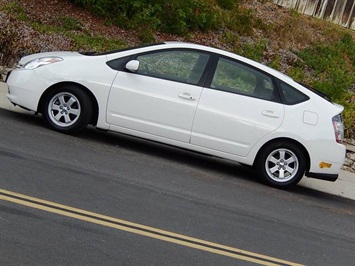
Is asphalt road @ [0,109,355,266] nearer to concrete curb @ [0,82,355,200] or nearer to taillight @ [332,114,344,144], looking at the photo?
concrete curb @ [0,82,355,200]

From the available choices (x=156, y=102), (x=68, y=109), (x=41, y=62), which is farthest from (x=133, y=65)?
(x=41, y=62)

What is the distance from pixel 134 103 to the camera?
10070 mm

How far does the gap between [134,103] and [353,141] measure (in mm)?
4119

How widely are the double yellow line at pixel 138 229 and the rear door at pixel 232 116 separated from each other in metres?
2.98

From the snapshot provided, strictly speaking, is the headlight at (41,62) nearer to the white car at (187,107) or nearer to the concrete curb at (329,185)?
the white car at (187,107)

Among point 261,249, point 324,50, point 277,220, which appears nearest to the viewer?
point 261,249

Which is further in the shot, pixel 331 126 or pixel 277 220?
pixel 331 126

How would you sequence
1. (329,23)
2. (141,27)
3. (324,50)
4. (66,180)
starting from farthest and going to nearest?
(329,23) → (324,50) → (141,27) → (66,180)

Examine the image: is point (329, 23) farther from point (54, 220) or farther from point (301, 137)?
point (54, 220)

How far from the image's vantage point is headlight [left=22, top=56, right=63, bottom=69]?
10.2 metres

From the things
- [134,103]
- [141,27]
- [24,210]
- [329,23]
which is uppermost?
Answer: [329,23]

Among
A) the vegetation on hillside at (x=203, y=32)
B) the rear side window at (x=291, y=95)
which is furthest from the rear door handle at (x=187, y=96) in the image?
the vegetation on hillside at (x=203, y=32)

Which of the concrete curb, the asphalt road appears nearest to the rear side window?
the asphalt road

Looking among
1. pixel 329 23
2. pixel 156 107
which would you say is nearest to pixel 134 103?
pixel 156 107
